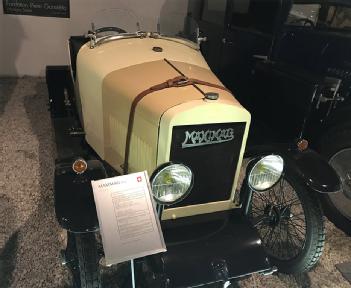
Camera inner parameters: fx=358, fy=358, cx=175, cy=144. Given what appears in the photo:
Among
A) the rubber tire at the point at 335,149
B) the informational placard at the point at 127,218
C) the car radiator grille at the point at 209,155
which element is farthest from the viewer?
the rubber tire at the point at 335,149

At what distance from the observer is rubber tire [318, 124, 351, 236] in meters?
2.68

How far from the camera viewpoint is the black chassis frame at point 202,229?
1.58 metres

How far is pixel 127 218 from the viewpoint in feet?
4.59

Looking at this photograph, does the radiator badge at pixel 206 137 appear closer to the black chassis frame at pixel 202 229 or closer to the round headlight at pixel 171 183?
the round headlight at pixel 171 183

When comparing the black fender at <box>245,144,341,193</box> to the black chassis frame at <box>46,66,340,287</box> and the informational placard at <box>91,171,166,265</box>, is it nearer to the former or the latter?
the black chassis frame at <box>46,66,340,287</box>

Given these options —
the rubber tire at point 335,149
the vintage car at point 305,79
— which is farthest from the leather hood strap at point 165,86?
the rubber tire at point 335,149

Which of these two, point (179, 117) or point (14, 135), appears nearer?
point (179, 117)

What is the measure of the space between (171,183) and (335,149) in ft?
5.45

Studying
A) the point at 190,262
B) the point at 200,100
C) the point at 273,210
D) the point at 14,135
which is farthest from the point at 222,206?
the point at 14,135

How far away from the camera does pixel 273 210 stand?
2111 millimetres

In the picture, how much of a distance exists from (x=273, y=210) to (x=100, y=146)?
46.9 inches

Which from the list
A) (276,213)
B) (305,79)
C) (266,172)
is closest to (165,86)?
(266,172)

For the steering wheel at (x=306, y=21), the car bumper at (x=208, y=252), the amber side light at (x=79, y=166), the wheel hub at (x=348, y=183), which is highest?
the steering wheel at (x=306, y=21)

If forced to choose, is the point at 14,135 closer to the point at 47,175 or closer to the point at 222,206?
the point at 47,175
